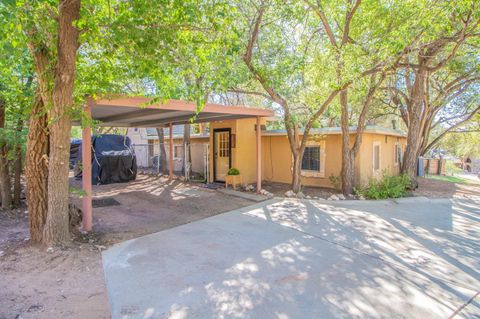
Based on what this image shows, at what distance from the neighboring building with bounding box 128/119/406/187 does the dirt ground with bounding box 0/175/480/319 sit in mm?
1463

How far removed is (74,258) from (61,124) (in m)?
1.94

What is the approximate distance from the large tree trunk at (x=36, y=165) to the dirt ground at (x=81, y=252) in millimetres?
386

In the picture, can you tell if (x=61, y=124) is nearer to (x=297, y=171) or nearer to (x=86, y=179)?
(x=86, y=179)

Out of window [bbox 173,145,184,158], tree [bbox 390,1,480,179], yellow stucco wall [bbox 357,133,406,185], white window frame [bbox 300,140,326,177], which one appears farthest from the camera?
window [bbox 173,145,184,158]

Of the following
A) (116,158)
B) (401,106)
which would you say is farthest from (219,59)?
(401,106)

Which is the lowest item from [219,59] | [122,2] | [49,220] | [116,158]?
[49,220]

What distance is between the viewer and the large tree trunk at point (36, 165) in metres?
4.16

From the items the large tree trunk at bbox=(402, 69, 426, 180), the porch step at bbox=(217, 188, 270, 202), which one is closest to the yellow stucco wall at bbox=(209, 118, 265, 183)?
the porch step at bbox=(217, 188, 270, 202)

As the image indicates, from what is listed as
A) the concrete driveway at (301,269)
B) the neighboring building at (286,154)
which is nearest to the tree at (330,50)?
the neighboring building at (286,154)

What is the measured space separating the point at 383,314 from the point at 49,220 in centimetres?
451

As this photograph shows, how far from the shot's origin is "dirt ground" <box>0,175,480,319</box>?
2754mm

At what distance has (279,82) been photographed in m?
7.29

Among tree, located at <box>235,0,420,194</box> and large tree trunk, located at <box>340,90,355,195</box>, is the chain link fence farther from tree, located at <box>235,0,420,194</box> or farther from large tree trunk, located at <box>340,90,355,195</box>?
large tree trunk, located at <box>340,90,355,195</box>

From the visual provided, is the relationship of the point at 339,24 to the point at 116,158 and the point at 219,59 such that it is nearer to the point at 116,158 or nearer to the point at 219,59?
the point at 219,59
